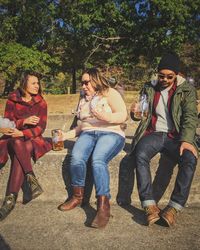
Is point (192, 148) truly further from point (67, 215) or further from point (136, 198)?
point (67, 215)

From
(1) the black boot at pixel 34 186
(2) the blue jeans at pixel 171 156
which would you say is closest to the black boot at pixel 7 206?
(1) the black boot at pixel 34 186

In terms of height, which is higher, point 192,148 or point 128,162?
point 192,148

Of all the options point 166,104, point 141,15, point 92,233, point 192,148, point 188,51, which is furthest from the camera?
point 188,51

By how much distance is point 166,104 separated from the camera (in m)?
4.53

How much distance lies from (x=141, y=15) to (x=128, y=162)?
2467cm

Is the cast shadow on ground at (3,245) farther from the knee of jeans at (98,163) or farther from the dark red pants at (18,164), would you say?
the knee of jeans at (98,163)

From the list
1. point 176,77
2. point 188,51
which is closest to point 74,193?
point 176,77

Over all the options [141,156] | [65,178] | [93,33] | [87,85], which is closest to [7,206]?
[65,178]

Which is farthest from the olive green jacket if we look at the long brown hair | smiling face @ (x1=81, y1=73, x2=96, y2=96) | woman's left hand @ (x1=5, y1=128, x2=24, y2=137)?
woman's left hand @ (x1=5, y1=128, x2=24, y2=137)

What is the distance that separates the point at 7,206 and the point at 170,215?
1.80 metres

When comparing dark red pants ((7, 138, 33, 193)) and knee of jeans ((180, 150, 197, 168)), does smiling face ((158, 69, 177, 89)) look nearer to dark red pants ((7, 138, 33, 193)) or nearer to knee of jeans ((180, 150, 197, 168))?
knee of jeans ((180, 150, 197, 168))

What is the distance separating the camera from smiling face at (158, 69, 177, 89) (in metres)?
4.40

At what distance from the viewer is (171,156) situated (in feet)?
14.6

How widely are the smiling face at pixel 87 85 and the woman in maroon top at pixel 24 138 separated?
27.0 inches
